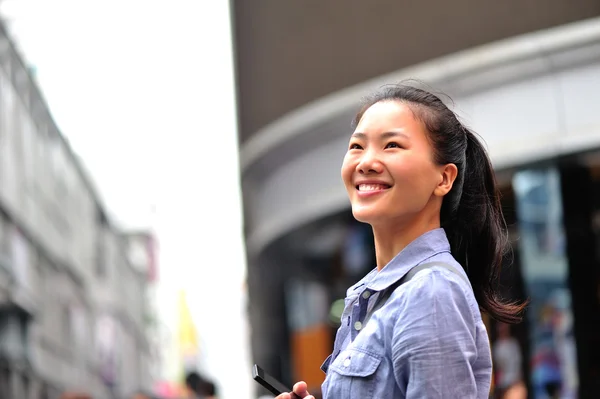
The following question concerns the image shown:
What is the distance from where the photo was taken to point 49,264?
12.3 meters

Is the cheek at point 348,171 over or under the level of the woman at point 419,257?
over

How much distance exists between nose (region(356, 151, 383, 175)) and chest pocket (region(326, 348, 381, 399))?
1.07ft

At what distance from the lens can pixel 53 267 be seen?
40.6 feet

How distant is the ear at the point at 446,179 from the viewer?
1.94 m

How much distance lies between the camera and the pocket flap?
1.74 metres

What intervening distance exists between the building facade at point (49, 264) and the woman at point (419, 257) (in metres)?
9.54

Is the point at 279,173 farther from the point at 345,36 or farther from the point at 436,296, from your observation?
the point at 436,296

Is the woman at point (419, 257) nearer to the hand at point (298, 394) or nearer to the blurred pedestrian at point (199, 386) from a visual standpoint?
the hand at point (298, 394)

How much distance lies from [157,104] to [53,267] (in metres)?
2.79

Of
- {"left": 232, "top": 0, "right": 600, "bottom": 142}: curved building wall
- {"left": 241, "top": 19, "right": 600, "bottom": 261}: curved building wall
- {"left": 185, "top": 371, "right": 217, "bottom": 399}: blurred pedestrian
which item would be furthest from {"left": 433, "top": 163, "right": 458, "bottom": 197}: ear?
{"left": 232, "top": 0, "right": 600, "bottom": 142}: curved building wall

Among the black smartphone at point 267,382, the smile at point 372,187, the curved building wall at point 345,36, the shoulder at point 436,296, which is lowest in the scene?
the black smartphone at point 267,382

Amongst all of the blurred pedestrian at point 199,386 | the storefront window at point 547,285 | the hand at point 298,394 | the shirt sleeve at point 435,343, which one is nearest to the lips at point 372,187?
the shirt sleeve at point 435,343

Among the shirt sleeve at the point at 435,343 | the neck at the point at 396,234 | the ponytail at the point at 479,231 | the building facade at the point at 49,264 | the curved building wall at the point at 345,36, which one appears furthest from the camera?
the building facade at the point at 49,264

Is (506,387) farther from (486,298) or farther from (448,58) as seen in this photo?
(486,298)
